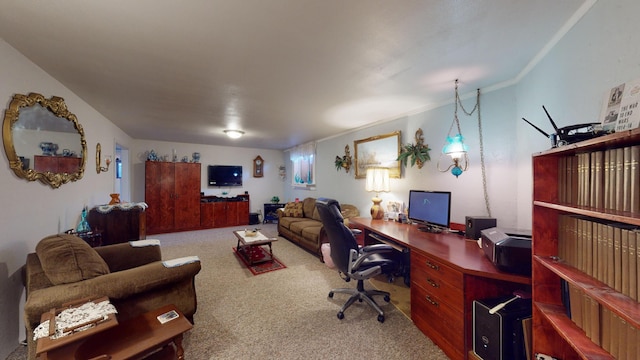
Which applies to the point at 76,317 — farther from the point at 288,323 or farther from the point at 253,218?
the point at 253,218

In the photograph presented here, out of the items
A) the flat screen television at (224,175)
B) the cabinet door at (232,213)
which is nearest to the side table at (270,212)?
the cabinet door at (232,213)

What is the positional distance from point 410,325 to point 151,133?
5.82 m

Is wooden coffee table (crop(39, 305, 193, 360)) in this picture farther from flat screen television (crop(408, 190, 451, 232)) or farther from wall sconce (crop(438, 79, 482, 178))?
wall sconce (crop(438, 79, 482, 178))

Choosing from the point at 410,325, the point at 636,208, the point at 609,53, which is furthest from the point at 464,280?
the point at 609,53

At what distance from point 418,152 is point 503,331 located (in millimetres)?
2157

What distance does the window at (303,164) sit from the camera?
592 centimetres

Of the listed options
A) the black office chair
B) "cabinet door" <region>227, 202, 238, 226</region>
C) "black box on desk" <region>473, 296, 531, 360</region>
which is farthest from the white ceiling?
"cabinet door" <region>227, 202, 238, 226</region>

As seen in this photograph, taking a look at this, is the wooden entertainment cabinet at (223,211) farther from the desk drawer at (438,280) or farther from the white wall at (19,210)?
the desk drawer at (438,280)

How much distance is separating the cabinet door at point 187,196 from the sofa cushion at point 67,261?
4.50 m

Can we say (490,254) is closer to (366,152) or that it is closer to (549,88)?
(549,88)

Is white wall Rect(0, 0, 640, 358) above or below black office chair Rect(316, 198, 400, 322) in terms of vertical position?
above

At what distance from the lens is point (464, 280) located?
1.55 m

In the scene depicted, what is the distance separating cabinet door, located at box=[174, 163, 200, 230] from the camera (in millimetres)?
5809

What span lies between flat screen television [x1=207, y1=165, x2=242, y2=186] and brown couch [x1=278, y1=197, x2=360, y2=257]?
2.15 m
